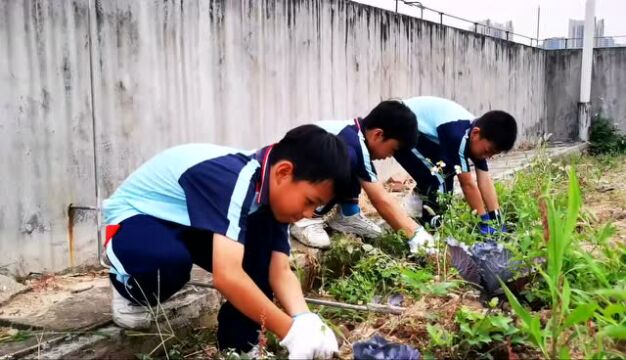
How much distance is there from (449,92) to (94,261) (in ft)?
20.6

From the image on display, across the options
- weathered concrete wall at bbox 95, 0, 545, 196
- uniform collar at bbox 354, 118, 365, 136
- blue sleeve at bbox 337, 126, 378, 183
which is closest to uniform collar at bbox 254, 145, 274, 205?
blue sleeve at bbox 337, 126, 378, 183

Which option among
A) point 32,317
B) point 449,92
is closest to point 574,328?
point 32,317

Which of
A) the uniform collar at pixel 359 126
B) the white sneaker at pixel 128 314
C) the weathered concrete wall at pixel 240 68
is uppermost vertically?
the weathered concrete wall at pixel 240 68

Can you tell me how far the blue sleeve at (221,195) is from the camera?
72.4 inches

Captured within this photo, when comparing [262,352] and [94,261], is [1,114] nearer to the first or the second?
[94,261]

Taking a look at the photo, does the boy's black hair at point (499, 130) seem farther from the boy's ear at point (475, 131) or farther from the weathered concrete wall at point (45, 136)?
the weathered concrete wall at point (45, 136)

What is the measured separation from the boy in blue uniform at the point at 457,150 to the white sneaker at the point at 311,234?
0.77 meters

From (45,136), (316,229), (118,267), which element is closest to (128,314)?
(118,267)

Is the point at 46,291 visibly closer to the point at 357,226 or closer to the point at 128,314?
the point at 128,314

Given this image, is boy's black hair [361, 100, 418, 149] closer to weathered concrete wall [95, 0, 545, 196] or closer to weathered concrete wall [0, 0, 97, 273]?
weathered concrete wall [95, 0, 545, 196]

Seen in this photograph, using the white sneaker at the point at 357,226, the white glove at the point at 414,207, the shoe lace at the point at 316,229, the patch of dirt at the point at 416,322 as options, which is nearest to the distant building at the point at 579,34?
the white glove at the point at 414,207

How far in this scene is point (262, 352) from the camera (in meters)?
1.87

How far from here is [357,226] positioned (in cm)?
380

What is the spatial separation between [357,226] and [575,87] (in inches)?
381
